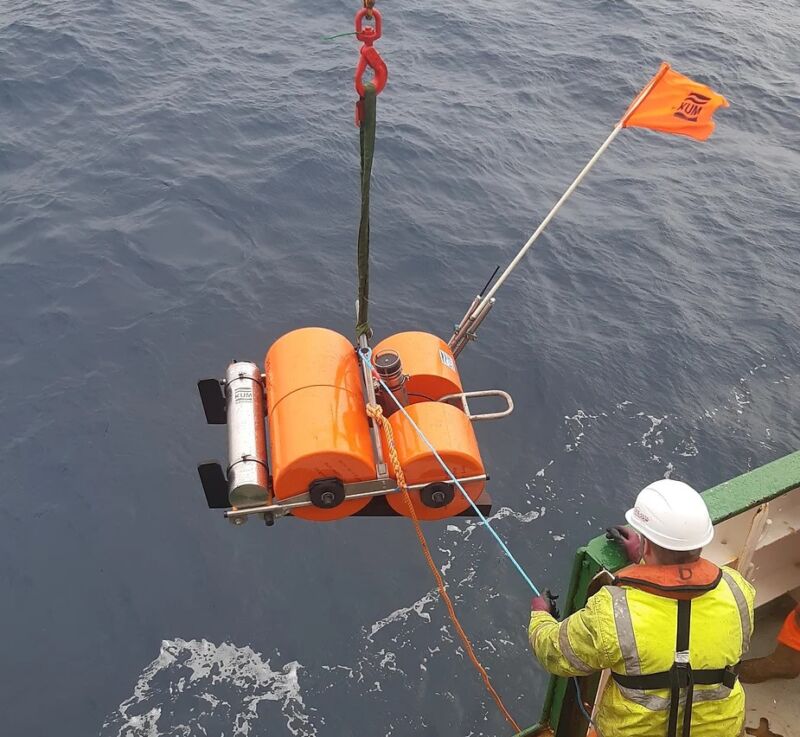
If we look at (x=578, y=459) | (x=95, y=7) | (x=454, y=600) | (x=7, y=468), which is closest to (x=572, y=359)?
(x=578, y=459)

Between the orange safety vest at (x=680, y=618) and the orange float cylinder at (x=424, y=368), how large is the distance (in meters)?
2.26

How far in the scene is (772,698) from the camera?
481 cm

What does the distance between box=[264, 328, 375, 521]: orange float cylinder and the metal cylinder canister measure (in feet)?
0.34

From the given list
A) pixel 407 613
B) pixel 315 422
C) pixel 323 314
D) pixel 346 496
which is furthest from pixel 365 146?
pixel 323 314

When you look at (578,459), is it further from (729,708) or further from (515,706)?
(729,708)

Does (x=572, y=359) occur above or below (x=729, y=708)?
below

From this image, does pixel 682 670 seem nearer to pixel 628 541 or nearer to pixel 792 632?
pixel 628 541

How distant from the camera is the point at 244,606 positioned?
7.04 m

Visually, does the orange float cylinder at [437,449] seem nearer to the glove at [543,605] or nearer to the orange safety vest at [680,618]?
the glove at [543,605]

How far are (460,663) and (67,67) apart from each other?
15.0 metres

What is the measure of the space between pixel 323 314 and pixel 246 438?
588 cm

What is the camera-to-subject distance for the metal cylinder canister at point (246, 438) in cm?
448

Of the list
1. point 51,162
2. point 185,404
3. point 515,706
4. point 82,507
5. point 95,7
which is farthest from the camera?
point 95,7

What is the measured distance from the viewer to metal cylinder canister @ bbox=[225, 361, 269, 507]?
4480 millimetres
